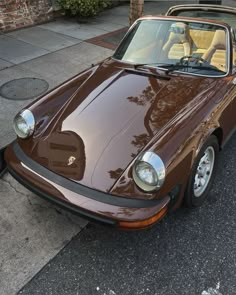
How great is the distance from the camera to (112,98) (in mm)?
3232

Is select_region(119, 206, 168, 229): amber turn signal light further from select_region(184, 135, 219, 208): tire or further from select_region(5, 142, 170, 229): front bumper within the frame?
select_region(184, 135, 219, 208): tire

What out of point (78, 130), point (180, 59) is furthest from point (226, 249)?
point (180, 59)

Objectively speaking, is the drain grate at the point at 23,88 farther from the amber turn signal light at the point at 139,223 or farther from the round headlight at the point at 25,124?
the amber turn signal light at the point at 139,223

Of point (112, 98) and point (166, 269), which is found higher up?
point (112, 98)

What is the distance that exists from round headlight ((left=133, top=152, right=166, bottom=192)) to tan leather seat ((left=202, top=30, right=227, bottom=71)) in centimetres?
151

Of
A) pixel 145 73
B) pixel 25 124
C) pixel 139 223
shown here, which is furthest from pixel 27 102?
pixel 139 223

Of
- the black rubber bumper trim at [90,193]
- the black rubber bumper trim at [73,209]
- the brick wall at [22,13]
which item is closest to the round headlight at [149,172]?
the black rubber bumper trim at [90,193]

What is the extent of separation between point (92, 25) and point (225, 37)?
541 centimetres

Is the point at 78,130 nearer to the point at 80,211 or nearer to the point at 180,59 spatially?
the point at 80,211

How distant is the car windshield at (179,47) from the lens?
11.5ft

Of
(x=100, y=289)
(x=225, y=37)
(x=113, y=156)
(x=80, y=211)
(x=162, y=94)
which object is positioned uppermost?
(x=225, y=37)

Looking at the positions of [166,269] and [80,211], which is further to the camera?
[166,269]

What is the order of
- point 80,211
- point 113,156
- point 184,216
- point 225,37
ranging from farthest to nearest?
point 225,37 < point 184,216 < point 113,156 < point 80,211

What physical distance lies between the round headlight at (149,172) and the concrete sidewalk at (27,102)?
34.2 inches
